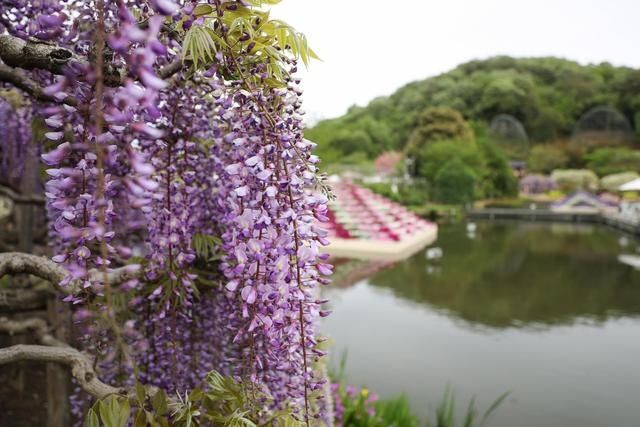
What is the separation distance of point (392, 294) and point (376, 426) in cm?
625

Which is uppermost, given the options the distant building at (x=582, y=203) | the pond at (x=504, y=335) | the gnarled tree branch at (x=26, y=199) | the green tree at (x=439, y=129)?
the green tree at (x=439, y=129)

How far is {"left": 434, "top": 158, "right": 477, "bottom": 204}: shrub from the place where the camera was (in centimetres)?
2877

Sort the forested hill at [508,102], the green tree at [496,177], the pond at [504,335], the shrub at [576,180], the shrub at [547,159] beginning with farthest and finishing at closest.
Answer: the forested hill at [508,102]
the shrub at [547,159]
the shrub at [576,180]
the green tree at [496,177]
the pond at [504,335]

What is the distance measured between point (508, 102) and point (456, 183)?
22207 millimetres

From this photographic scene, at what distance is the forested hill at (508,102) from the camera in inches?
1796

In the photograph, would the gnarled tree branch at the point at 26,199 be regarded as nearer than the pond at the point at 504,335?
Yes

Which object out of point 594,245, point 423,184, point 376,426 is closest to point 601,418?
point 376,426

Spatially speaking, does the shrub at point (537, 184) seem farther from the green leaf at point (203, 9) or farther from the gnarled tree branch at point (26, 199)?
the green leaf at point (203, 9)

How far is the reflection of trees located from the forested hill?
2745 cm

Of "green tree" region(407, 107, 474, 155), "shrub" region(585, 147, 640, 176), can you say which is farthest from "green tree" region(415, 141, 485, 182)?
"shrub" region(585, 147, 640, 176)

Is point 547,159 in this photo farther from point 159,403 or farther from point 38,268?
point 159,403

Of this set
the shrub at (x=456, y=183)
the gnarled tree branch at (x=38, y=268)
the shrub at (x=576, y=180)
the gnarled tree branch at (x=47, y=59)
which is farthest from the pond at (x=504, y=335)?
the shrub at (x=576, y=180)

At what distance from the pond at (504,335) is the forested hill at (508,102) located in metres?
30.7

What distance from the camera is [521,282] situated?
11.6m
